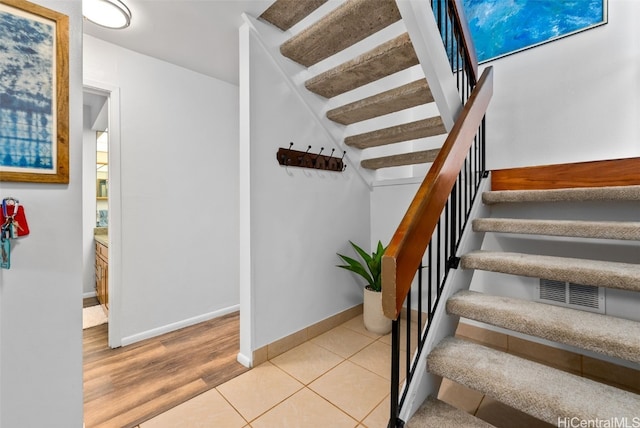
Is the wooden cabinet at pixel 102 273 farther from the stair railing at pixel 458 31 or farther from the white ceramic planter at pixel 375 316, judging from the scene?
the stair railing at pixel 458 31

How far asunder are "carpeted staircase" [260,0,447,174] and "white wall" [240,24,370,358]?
23 centimetres

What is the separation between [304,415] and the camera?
138 centimetres

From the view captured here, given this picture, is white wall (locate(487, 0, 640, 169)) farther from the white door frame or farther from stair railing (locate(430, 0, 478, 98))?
the white door frame

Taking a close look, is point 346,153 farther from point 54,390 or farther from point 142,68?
point 54,390

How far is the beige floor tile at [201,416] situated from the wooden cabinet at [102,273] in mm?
1532

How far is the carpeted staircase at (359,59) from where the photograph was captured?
1.53m

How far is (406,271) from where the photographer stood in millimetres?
854

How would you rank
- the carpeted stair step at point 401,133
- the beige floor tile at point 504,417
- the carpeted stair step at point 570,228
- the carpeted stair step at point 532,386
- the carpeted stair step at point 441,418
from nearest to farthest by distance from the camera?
1. the carpeted stair step at point 532,386
2. the carpeted stair step at point 441,418
3. the carpeted stair step at point 570,228
4. the beige floor tile at point 504,417
5. the carpeted stair step at point 401,133

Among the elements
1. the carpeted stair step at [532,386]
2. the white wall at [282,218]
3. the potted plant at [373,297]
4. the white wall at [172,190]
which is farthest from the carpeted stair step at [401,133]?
the carpeted stair step at [532,386]

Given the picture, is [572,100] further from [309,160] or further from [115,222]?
[115,222]

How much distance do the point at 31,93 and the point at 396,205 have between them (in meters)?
2.39

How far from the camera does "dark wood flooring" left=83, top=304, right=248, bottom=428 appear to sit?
4.70 feet

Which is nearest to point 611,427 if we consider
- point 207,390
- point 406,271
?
point 406,271

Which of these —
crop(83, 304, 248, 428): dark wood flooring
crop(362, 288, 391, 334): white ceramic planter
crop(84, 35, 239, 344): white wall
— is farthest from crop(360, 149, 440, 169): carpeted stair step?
crop(83, 304, 248, 428): dark wood flooring
